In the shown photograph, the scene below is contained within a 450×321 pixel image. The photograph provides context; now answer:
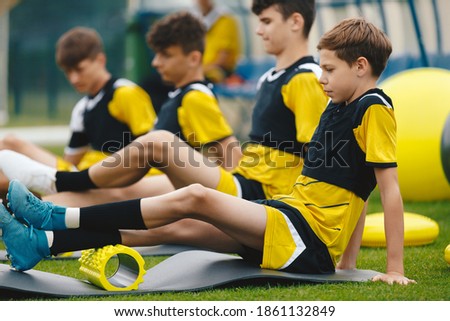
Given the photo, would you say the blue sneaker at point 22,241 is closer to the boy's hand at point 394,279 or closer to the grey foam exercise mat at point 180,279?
the grey foam exercise mat at point 180,279

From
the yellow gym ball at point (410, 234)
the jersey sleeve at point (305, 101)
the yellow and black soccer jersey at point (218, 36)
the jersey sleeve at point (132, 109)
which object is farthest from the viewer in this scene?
the yellow and black soccer jersey at point (218, 36)

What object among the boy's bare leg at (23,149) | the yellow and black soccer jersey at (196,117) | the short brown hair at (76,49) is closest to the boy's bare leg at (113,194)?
the yellow and black soccer jersey at (196,117)

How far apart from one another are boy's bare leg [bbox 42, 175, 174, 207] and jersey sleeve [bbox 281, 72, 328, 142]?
108 cm

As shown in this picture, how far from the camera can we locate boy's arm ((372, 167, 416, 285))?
347 cm

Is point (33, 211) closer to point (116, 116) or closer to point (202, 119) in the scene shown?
Answer: point (202, 119)

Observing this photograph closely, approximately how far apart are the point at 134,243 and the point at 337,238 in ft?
3.09

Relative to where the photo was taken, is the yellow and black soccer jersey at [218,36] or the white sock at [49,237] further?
the yellow and black soccer jersey at [218,36]

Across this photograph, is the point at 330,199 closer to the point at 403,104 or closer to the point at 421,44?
the point at 403,104

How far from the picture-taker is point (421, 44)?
840 cm

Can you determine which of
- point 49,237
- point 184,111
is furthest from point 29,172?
point 49,237

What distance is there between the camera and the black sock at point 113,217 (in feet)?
11.6

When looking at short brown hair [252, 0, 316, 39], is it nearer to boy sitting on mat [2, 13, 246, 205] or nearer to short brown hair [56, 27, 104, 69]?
boy sitting on mat [2, 13, 246, 205]

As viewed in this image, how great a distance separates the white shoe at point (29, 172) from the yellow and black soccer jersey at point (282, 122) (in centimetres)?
109
